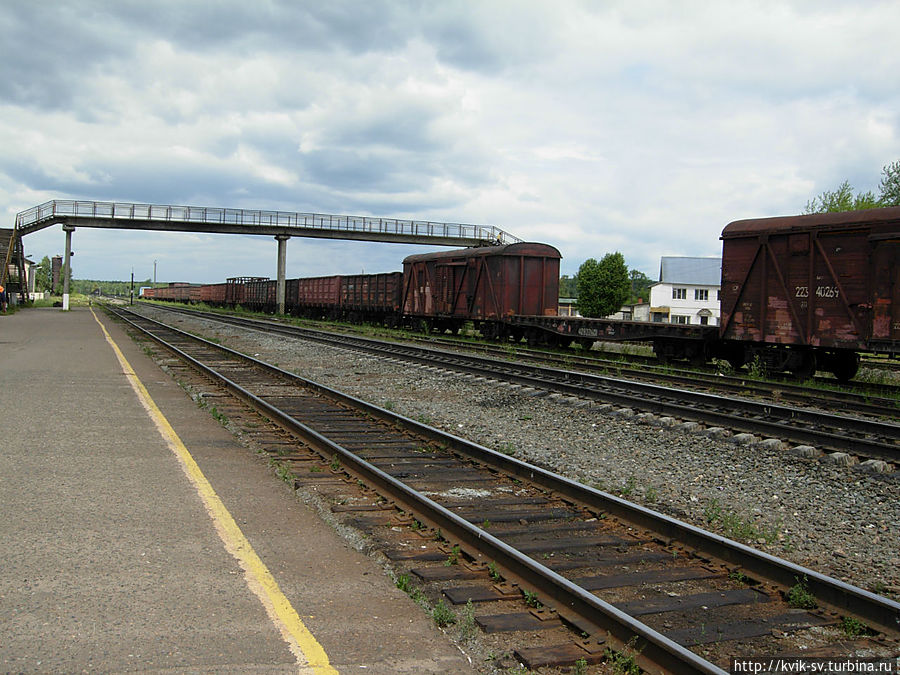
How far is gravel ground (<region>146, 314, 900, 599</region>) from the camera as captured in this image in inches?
211

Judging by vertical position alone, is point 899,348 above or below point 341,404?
above

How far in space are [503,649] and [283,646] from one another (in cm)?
110

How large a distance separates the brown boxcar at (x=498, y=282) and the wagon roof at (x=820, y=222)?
9.50m

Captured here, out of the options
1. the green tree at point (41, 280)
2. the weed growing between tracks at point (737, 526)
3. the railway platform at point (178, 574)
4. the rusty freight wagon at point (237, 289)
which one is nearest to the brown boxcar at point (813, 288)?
the weed growing between tracks at point (737, 526)

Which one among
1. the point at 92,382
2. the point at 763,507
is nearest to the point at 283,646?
the point at 763,507

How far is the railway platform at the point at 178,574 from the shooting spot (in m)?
3.47

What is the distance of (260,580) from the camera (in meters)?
4.41

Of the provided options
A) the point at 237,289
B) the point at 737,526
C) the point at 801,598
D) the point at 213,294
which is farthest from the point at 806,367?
the point at 213,294

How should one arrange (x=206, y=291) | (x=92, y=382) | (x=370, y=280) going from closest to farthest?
(x=92, y=382), (x=370, y=280), (x=206, y=291)

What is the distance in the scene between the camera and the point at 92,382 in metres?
13.7

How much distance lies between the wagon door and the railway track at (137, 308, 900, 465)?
1366 millimetres

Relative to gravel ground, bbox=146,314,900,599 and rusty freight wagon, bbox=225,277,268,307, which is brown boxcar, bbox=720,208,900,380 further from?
rusty freight wagon, bbox=225,277,268,307

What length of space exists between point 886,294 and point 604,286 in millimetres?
65204

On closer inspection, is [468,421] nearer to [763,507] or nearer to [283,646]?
[763,507]
